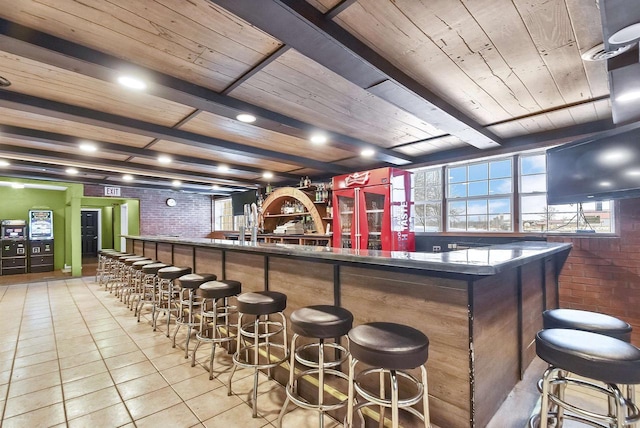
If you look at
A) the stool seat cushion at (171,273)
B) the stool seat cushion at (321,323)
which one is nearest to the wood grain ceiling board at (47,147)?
the stool seat cushion at (171,273)

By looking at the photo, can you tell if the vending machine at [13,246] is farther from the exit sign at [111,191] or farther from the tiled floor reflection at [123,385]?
the tiled floor reflection at [123,385]

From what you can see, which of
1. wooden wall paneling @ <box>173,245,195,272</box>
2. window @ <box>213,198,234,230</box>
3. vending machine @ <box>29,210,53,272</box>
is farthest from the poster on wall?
wooden wall paneling @ <box>173,245,195,272</box>

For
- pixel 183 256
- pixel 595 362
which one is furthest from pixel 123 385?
pixel 595 362

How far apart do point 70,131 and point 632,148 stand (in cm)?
594

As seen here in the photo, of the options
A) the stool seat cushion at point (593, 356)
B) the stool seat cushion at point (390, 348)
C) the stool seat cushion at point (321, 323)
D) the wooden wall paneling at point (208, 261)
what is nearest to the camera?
the stool seat cushion at point (593, 356)

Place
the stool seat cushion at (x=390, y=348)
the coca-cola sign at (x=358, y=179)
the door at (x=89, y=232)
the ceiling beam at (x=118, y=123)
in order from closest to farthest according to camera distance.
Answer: the stool seat cushion at (x=390, y=348), the ceiling beam at (x=118, y=123), the coca-cola sign at (x=358, y=179), the door at (x=89, y=232)

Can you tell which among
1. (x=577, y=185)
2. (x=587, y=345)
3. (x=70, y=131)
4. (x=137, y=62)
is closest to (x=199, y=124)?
(x=137, y=62)

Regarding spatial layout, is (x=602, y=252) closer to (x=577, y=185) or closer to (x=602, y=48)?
(x=577, y=185)

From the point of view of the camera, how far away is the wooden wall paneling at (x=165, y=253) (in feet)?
17.2

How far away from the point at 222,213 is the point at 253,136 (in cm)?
706

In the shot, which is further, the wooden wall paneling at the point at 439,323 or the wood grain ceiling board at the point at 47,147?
the wood grain ceiling board at the point at 47,147

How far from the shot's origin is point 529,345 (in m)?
2.54

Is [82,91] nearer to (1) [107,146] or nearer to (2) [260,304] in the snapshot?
(1) [107,146]

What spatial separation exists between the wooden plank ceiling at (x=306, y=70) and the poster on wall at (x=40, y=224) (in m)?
5.55
